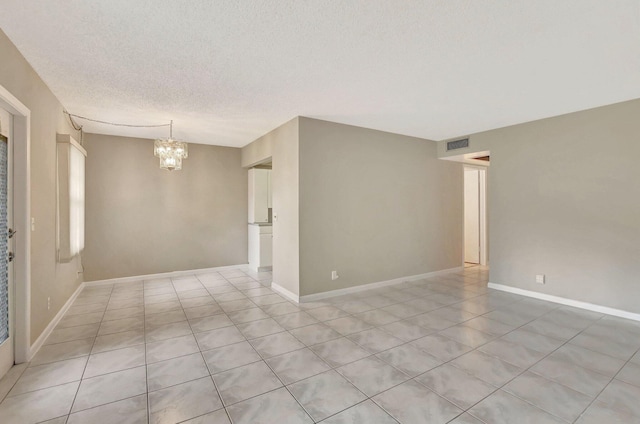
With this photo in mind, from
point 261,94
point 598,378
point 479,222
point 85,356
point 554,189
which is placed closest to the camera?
point 598,378

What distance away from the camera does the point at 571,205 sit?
4008 mm

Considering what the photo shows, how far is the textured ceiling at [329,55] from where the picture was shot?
6.37ft

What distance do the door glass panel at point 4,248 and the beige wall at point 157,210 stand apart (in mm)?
2916

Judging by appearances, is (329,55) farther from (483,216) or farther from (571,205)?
(483,216)

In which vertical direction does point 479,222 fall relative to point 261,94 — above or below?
below

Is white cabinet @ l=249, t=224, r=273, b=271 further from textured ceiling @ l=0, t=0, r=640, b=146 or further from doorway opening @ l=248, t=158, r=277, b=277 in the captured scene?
textured ceiling @ l=0, t=0, r=640, b=146

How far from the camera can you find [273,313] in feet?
12.2

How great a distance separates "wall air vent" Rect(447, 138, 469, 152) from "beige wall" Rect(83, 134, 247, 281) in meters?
4.24

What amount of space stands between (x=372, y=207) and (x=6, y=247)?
4261 millimetres

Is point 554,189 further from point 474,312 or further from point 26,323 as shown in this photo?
point 26,323

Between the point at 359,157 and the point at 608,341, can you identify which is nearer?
the point at 608,341

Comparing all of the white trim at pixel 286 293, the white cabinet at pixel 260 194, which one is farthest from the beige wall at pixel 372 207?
Result: the white cabinet at pixel 260 194

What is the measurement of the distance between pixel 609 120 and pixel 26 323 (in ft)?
21.8

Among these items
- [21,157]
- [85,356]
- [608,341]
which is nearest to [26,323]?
[85,356]
